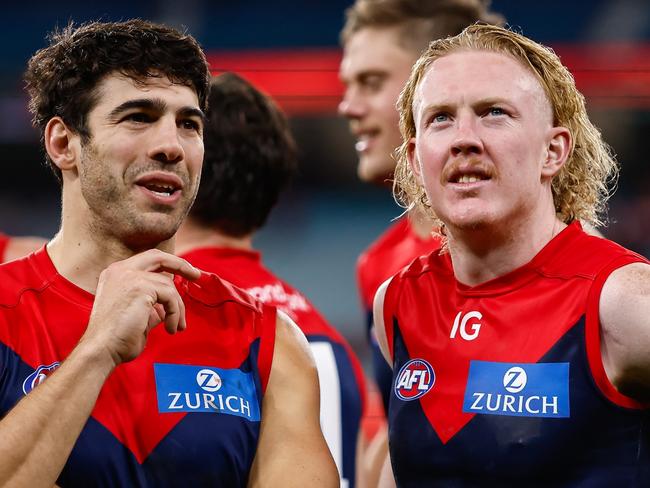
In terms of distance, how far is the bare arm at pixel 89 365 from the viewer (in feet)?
7.75

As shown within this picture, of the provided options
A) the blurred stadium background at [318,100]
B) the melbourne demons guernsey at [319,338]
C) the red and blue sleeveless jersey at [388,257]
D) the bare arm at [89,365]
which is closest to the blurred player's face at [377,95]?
the red and blue sleeveless jersey at [388,257]

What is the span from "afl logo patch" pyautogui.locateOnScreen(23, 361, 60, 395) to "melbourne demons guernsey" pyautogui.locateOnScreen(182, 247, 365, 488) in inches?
45.9

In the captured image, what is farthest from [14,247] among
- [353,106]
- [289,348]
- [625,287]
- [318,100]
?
[318,100]

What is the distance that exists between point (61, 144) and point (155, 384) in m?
0.68

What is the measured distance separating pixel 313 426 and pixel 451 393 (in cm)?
36

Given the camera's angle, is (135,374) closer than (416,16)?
Yes

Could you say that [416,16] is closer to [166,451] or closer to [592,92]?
[166,451]

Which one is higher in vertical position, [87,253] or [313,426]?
[87,253]

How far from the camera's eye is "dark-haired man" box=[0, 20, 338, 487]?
8.46ft

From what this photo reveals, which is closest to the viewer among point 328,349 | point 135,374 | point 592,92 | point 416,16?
point 135,374

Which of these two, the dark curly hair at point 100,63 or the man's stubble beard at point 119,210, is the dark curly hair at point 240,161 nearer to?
the dark curly hair at point 100,63

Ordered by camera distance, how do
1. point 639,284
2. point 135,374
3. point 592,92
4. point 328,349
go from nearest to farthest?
point 639,284, point 135,374, point 328,349, point 592,92

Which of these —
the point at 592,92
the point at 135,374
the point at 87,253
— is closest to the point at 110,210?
the point at 87,253

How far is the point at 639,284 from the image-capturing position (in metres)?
2.54
